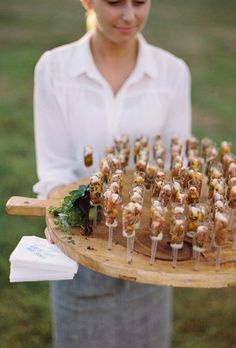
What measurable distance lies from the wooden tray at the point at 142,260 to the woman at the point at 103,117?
48 cm

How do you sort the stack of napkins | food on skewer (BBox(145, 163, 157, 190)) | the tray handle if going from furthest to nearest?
food on skewer (BBox(145, 163, 157, 190))
the tray handle
the stack of napkins

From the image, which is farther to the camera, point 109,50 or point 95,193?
point 109,50

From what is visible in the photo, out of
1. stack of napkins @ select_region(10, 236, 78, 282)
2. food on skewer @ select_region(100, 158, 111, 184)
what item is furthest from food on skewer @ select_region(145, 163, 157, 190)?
stack of napkins @ select_region(10, 236, 78, 282)

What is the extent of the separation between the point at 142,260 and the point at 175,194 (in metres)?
0.39

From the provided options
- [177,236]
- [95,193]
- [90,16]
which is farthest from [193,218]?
[90,16]

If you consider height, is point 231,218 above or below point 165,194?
below

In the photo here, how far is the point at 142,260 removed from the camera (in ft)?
7.11

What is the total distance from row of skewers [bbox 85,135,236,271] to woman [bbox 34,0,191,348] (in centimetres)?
17

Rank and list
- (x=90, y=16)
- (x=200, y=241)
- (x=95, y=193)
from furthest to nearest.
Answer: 1. (x=90, y=16)
2. (x=95, y=193)
3. (x=200, y=241)

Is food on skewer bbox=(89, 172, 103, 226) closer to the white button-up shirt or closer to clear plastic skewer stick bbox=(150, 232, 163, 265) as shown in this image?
clear plastic skewer stick bbox=(150, 232, 163, 265)

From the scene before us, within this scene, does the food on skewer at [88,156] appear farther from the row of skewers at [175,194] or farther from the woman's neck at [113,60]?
the woman's neck at [113,60]

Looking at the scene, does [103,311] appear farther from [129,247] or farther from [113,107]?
[113,107]

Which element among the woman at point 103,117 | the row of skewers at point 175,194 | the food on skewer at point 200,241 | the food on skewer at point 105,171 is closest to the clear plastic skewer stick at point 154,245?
the row of skewers at point 175,194

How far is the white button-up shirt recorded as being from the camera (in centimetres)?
299
